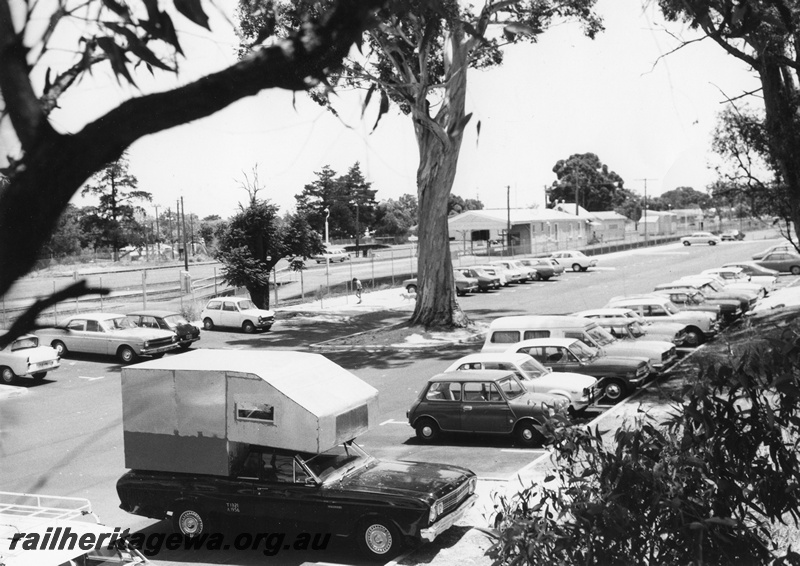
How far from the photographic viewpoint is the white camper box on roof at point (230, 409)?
8102 mm

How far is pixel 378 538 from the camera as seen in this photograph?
26.1ft

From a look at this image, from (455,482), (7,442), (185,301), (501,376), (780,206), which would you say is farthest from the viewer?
(185,301)

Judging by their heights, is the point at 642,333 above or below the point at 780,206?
below

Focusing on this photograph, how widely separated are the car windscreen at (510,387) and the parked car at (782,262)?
29.5 metres

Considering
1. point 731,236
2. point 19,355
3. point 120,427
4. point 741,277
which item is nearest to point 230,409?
point 120,427

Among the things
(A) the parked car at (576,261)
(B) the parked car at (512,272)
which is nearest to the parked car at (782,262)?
(A) the parked car at (576,261)

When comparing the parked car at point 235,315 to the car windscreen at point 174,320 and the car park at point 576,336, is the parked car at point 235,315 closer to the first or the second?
the car windscreen at point 174,320

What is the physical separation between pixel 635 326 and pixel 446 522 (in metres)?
12.4

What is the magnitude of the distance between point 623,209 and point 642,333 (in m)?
74.7

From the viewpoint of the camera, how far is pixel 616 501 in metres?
3.19

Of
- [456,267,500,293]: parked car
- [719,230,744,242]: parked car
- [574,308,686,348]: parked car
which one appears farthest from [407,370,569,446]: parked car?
[719,230,744,242]: parked car

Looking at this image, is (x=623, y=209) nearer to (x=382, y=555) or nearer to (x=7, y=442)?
(x=382, y=555)

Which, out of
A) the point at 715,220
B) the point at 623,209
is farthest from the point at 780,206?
the point at 715,220

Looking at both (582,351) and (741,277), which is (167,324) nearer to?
(582,351)
